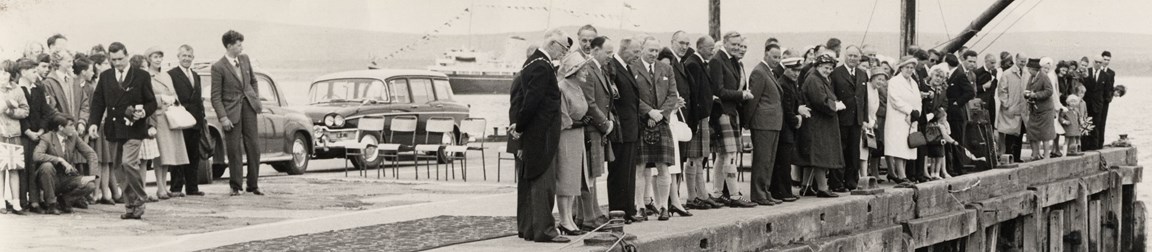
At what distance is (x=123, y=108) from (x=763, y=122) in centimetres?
589

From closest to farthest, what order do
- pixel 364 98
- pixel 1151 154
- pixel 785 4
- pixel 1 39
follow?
pixel 1 39 < pixel 364 98 < pixel 1151 154 < pixel 785 4

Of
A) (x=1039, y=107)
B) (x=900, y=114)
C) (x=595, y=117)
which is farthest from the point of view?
(x=1039, y=107)

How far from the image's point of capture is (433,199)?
17.1 m

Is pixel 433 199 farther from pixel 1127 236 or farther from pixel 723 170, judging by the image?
pixel 1127 236

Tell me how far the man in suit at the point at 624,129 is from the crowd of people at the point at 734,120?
0.4 inches

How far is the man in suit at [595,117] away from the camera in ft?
39.4

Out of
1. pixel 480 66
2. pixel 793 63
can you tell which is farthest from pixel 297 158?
pixel 480 66

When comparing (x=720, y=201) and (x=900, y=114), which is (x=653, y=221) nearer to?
(x=720, y=201)

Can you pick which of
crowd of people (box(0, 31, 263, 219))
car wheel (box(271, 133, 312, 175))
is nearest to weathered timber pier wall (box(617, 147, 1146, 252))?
crowd of people (box(0, 31, 263, 219))

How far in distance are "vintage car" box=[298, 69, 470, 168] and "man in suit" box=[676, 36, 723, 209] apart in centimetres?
948

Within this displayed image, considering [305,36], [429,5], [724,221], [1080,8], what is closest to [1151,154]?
[1080,8]

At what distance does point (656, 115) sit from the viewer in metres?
13.1

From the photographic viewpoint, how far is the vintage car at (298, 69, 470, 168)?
2395cm

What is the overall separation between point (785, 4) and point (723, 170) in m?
48.6
